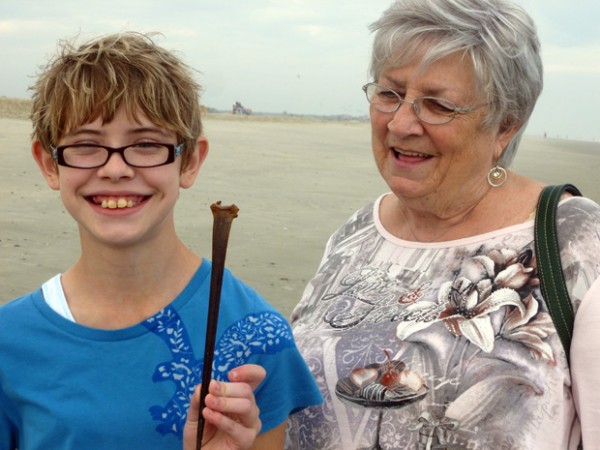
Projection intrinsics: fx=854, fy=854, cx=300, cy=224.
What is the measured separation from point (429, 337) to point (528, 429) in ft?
1.33

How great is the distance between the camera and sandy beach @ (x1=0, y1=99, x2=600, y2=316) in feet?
25.3

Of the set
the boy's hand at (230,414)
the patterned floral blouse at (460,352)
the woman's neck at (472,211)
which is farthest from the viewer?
the woman's neck at (472,211)

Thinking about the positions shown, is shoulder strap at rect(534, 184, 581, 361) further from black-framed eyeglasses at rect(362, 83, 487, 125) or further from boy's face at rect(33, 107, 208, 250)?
boy's face at rect(33, 107, 208, 250)

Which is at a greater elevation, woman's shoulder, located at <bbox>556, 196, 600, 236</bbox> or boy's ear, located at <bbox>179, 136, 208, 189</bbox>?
boy's ear, located at <bbox>179, 136, 208, 189</bbox>

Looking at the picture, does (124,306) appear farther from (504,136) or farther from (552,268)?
(504,136)

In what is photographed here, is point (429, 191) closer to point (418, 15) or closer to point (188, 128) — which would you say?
point (418, 15)

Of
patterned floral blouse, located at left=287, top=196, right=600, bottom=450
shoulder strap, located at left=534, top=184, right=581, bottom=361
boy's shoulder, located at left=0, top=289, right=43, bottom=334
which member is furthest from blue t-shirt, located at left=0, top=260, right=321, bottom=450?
shoulder strap, located at left=534, top=184, right=581, bottom=361

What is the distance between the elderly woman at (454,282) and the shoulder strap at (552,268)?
2cm

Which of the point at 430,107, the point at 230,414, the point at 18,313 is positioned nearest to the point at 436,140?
the point at 430,107

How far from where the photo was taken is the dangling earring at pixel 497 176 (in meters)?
2.96

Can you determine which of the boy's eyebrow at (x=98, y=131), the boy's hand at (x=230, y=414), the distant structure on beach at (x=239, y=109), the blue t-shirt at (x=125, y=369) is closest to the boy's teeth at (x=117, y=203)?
the boy's eyebrow at (x=98, y=131)

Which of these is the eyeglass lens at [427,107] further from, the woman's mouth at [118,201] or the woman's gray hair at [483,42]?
the woman's mouth at [118,201]

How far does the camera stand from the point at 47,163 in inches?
88.3

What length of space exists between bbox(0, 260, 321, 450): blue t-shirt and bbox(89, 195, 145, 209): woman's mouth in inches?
10.6
